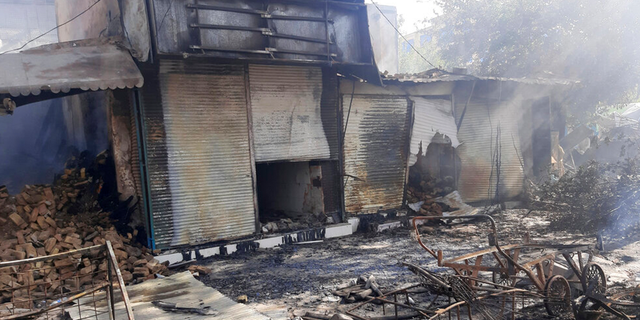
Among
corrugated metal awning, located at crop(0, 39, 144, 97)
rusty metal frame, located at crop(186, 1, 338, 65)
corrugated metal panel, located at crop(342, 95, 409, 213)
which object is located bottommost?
corrugated metal panel, located at crop(342, 95, 409, 213)

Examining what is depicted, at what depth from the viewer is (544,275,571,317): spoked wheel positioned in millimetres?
5058

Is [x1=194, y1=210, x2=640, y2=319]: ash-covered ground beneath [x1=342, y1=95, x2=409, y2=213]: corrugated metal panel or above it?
beneath

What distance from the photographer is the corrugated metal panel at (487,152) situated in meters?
12.7

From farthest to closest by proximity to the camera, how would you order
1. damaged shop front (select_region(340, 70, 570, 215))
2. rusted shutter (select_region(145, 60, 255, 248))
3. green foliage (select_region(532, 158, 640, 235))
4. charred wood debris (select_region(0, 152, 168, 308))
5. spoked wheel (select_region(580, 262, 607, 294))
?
1. damaged shop front (select_region(340, 70, 570, 215))
2. green foliage (select_region(532, 158, 640, 235))
3. rusted shutter (select_region(145, 60, 255, 248))
4. charred wood debris (select_region(0, 152, 168, 308))
5. spoked wheel (select_region(580, 262, 607, 294))

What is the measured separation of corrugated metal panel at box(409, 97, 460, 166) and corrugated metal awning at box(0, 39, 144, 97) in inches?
276

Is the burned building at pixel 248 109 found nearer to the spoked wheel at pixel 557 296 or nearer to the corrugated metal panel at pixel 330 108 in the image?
the corrugated metal panel at pixel 330 108

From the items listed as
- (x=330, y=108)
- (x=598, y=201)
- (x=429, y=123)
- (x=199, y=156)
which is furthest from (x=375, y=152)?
(x=598, y=201)

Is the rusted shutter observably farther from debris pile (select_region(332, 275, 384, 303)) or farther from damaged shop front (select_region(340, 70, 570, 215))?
debris pile (select_region(332, 275, 384, 303))

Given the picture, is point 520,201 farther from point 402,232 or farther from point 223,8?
point 223,8

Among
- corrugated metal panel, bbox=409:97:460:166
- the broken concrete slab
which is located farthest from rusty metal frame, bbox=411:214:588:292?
corrugated metal panel, bbox=409:97:460:166

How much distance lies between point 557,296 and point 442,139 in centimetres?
738

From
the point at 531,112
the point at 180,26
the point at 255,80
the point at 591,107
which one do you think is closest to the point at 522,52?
the point at 591,107

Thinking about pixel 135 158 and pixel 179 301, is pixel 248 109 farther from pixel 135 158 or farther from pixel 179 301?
pixel 179 301

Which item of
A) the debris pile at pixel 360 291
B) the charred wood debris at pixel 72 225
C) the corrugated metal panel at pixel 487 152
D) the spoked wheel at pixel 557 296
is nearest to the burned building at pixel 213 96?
the charred wood debris at pixel 72 225
